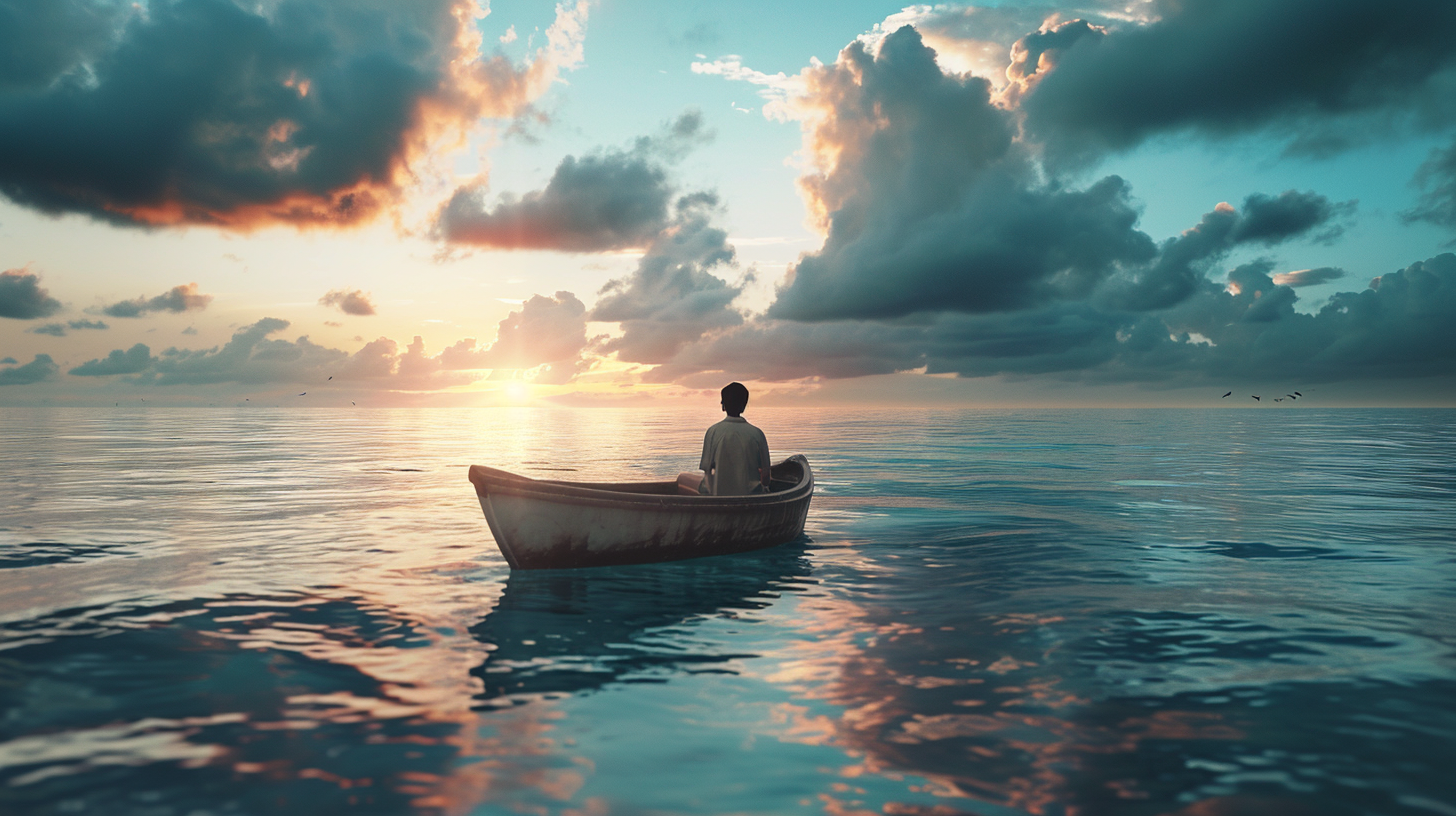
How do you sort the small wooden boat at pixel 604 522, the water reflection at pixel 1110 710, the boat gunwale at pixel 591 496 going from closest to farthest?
the water reflection at pixel 1110 710
the boat gunwale at pixel 591 496
the small wooden boat at pixel 604 522

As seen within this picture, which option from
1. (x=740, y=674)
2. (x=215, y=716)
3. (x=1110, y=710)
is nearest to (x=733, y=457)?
(x=740, y=674)

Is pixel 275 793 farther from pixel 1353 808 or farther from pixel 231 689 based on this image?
pixel 1353 808

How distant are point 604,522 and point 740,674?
5.40 metres

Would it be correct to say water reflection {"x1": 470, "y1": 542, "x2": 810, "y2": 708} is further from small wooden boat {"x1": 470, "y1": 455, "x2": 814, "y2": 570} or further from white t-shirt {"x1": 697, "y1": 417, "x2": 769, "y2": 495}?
white t-shirt {"x1": 697, "y1": 417, "x2": 769, "y2": 495}

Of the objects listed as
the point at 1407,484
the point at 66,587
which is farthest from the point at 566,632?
the point at 1407,484

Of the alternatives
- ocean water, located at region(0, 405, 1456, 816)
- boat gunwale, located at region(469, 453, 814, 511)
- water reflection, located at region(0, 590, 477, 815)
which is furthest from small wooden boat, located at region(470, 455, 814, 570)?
water reflection, located at region(0, 590, 477, 815)

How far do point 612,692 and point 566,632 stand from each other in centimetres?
231

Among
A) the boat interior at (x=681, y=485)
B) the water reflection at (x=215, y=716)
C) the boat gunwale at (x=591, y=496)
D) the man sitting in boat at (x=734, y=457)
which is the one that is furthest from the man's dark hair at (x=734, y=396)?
the water reflection at (x=215, y=716)

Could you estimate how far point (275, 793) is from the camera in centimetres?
512

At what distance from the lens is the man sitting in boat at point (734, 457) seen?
575 inches

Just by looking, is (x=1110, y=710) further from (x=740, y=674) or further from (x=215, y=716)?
(x=215, y=716)

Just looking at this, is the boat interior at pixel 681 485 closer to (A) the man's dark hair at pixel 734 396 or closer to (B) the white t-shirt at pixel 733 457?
(B) the white t-shirt at pixel 733 457

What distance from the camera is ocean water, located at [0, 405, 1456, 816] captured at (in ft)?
17.4

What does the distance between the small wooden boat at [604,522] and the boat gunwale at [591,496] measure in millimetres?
15
